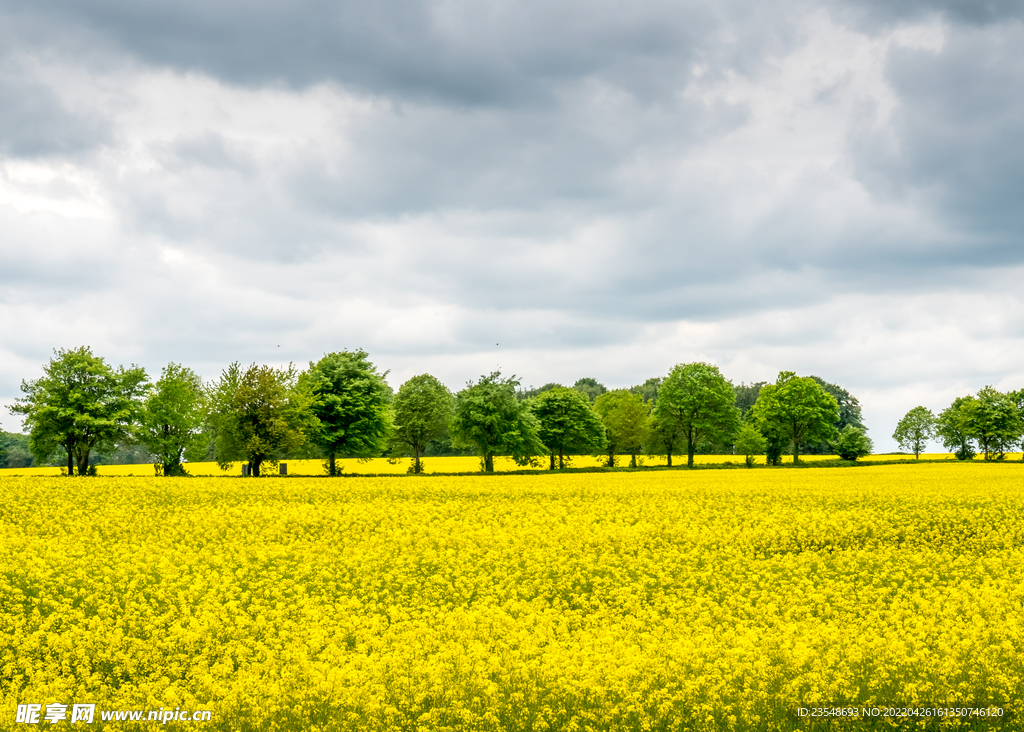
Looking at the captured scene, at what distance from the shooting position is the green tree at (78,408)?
65.8 meters

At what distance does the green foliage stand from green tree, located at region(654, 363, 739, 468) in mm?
44569

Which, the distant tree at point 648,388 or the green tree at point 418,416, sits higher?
the distant tree at point 648,388

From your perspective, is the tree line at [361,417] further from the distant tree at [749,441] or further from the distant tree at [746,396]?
the distant tree at [746,396]

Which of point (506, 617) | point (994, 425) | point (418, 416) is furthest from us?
point (994, 425)

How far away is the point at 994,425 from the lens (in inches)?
4323

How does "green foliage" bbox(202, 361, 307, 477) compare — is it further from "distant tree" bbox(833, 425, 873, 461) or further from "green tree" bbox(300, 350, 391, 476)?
"distant tree" bbox(833, 425, 873, 461)

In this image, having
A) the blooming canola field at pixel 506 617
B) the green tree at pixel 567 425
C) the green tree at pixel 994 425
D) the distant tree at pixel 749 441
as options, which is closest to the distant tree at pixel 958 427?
the green tree at pixel 994 425

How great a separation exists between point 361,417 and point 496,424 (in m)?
14.2

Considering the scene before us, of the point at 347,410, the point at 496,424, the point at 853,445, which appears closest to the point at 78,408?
the point at 347,410

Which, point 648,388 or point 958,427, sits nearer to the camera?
point 958,427

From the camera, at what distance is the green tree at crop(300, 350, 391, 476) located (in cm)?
7188

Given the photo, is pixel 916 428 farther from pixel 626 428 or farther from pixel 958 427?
pixel 626 428

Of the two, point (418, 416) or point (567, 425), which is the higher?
point (418, 416)

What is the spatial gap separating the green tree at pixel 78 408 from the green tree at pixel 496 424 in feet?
107
